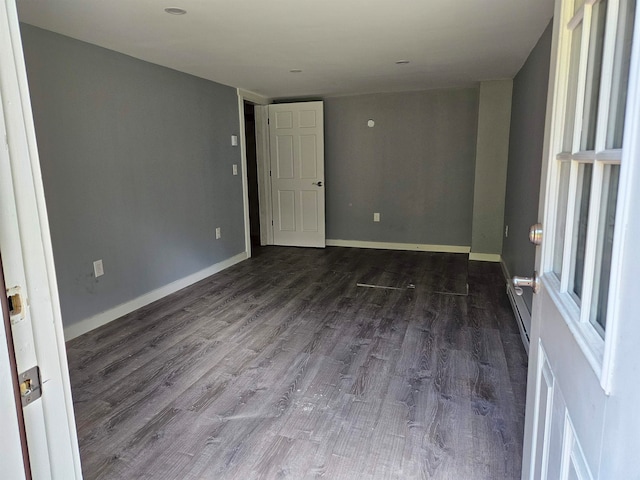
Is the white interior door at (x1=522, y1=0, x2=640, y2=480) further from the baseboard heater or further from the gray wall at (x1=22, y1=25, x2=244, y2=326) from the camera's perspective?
the gray wall at (x1=22, y1=25, x2=244, y2=326)

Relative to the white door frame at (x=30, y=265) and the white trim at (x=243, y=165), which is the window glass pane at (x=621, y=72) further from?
the white trim at (x=243, y=165)

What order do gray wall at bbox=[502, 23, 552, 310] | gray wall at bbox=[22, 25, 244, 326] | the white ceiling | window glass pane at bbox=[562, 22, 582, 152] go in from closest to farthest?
window glass pane at bbox=[562, 22, 582, 152] < the white ceiling < gray wall at bbox=[22, 25, 244, 326] < gray wall at bbox=[502, 23, 552, 310]

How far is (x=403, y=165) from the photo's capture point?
555 cm

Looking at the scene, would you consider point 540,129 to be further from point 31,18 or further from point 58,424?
point 31,18

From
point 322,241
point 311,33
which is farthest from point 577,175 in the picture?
point 322,241

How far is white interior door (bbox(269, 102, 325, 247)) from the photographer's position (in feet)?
18.5

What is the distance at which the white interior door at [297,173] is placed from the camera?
5.64 metres

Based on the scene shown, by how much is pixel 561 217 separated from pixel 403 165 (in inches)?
182

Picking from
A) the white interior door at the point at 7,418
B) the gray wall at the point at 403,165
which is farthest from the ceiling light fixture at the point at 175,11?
the gray wall at the point at 403,165

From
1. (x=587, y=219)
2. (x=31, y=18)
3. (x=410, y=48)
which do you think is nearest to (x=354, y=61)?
(x=410, y=48)

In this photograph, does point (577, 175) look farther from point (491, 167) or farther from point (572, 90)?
point (491, 167)

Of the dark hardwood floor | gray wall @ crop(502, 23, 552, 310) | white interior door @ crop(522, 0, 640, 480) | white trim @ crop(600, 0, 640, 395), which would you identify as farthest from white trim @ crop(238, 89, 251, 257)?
white trim @ crop(600, 0, 640, 395)

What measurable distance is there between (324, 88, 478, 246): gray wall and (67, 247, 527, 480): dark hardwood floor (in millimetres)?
1782

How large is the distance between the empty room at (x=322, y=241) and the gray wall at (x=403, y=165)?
0.10 feet
